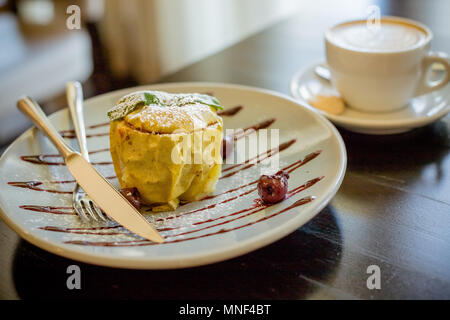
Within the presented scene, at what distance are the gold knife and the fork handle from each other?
49 millimetres

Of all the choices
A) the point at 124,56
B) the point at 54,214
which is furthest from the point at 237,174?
the point at 124,56

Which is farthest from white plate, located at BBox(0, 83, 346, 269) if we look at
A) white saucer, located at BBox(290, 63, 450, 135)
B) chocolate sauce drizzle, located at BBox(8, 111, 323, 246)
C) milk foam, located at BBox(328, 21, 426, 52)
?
milk foam, located at BBox(328, 21, 426, 52)

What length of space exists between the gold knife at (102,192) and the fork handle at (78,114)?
1.9 inches

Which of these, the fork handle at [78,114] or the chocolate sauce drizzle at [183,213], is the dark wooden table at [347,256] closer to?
the chocolate sauce drizzle at [183,213]

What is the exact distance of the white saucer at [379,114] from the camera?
1.04 m

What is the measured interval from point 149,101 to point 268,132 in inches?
11.2

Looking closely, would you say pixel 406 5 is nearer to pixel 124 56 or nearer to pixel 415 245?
pixel 415 245

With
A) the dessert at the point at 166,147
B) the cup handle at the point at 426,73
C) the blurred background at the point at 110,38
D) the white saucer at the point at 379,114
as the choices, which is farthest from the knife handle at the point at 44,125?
the blurred background at the point at 110,38

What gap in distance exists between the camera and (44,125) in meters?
0.99

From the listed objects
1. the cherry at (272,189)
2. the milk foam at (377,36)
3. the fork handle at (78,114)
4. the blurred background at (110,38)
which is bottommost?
the blurred background at (110,38)

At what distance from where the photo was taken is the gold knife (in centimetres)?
74

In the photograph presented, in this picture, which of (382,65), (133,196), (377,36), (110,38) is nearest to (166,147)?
(133,196)

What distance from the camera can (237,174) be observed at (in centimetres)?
95

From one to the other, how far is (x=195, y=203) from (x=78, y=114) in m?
0.37
